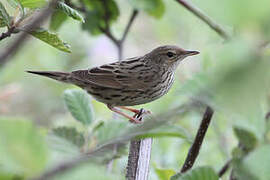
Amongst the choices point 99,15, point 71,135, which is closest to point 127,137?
point 71,135

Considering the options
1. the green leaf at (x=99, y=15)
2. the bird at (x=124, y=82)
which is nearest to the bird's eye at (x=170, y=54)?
the bird at (x=124, y=82)

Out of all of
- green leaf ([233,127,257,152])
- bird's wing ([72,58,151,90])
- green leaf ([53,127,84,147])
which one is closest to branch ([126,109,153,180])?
green leaf ([53,127,84,147])

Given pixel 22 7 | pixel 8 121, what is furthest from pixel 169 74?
pixel 8 121

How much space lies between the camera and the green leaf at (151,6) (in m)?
2.75

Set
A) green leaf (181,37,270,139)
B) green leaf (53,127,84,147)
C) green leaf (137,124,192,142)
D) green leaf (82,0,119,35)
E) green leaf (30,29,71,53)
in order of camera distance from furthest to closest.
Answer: green leaf (82,0,119,35) → green leaf (53,127,84,147) → green leaf (30,29,71,53) → green leaf (137,124,192,142) → green leaf (181,37,270,139)

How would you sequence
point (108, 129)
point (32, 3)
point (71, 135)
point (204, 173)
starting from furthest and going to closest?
1. point (108, 129)
2. point (71, 135)
3. point (32, 3)
4. point (204, 173)

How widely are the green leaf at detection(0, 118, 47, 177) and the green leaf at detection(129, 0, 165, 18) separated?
1.87 meters

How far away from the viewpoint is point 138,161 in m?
1.89

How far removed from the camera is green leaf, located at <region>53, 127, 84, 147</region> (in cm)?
222

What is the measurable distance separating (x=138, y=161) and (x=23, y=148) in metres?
1.10

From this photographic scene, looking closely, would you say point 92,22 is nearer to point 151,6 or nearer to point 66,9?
point 151,6

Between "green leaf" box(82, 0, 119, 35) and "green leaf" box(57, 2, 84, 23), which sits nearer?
"green leaf" box(57, 2, 84, 23)

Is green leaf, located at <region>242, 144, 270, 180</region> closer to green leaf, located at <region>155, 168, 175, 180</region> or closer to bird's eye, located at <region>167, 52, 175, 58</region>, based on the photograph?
green leaf, located at <region>155, 168, 175, 180</region>

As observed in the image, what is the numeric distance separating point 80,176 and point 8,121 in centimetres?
20
